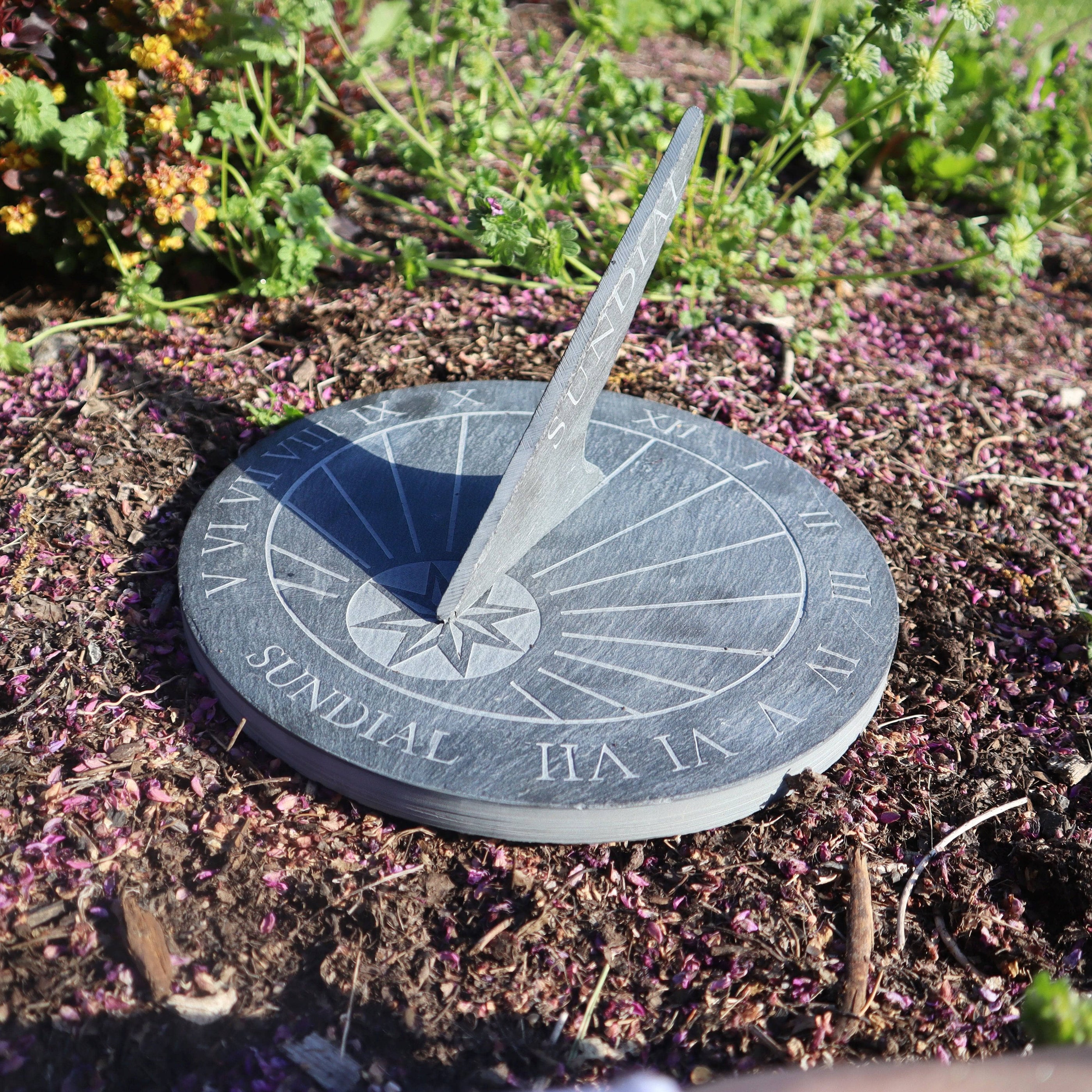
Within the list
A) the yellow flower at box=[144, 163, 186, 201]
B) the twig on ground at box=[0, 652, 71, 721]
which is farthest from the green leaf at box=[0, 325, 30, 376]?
the twig on ground at box=[0, 652, 71, 721]

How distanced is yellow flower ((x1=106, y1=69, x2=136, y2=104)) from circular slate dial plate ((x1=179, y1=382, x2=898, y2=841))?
4.66ft

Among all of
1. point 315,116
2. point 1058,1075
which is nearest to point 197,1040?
point 1058,1075

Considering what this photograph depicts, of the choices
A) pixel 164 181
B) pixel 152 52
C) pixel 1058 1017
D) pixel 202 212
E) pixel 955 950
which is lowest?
pixel 955 950

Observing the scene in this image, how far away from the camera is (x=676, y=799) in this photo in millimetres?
2416

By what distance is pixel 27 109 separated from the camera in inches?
144

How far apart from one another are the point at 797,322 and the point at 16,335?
3342mm

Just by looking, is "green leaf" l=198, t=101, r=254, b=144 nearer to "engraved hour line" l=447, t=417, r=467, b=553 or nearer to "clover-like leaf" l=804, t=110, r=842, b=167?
"engraved hour line" l=447, t=417, r=467, b=553

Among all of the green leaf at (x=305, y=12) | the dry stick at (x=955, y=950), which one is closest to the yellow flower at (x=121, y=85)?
the green leaf at (x=305, y=12)

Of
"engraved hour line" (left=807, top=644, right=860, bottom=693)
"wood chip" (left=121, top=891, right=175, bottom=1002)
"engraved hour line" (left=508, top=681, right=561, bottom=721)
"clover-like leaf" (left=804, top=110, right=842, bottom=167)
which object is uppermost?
"clover-like leaf" (left=804, top=110, right=842, bottom=167)

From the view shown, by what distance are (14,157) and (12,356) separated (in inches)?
30.7

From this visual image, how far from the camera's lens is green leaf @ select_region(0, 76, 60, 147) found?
3.65 metres

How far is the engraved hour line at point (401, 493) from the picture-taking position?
10.1 feet

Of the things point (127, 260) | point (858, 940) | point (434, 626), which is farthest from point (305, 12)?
point (858, 940)

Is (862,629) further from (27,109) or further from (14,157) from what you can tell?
(14,157)
